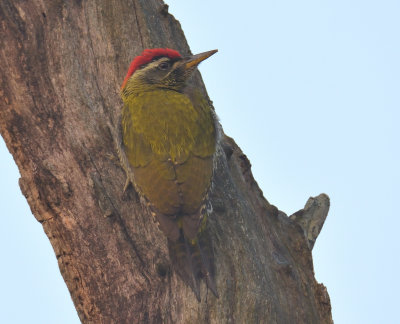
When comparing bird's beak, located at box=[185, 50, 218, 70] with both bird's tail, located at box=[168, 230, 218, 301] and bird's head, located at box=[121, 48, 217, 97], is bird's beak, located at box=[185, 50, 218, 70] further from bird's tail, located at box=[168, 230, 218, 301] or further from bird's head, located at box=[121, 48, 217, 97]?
bird's tail, located at box=[168, 230, 218, 301]

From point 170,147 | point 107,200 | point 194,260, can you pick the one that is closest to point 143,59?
point 170,147

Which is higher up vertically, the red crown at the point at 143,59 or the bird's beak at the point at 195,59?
the bird's beak at the point at 195,59

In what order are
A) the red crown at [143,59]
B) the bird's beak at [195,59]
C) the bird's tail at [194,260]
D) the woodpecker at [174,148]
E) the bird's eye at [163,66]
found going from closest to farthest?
the bird's tail at [194,260]
the woodpecker at [174,148]
the red crown at [143,59]
the bird's eye at [163,66]
the bird's beak at [195,59]

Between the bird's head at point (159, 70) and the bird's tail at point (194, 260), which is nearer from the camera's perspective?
the bird's tail at point (194, 260)

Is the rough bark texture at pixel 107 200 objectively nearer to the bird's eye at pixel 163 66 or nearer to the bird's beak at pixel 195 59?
the bird's eye at pixel 163 66

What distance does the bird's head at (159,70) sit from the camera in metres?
5.70

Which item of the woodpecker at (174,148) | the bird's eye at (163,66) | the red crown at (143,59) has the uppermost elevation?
the bird's eye at (163,66)

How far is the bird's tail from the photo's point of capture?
4.79 m

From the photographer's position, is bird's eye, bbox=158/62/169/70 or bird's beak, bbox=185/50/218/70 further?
bird's beak, bbox=185/50/218/70

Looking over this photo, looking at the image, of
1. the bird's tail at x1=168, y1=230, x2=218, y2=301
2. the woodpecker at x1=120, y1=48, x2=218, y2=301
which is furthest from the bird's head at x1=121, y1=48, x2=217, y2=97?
the bird's tail at x1=168, y1=230, x2=218, y2=301

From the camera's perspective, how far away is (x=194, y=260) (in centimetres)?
487

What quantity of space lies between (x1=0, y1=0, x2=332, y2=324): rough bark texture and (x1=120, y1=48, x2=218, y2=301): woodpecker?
12cm

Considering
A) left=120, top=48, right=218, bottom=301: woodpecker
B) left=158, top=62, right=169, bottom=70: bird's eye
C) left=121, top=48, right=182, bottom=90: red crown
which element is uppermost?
left=158, top=62, right=169, bottom=70: bird's eye

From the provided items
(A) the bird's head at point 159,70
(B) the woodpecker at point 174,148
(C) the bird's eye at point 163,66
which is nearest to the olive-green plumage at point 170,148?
(B) the woodpecker at point 174,148
